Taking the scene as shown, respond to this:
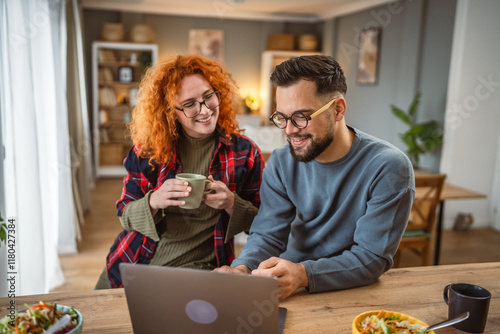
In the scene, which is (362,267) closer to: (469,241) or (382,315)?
(382,315)

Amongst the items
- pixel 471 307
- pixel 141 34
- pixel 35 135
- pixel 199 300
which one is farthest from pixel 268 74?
pixel 199 300

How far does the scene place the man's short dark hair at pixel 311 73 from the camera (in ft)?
4.30

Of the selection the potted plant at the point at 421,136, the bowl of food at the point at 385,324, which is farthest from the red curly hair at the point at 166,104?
the potted plant at the point at 421,136

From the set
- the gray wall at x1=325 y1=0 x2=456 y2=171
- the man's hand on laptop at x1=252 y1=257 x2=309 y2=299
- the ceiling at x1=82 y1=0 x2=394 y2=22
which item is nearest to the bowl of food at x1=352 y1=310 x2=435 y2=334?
the man's hand on laptop at x1=252 y1=257 x2=309 y2=299

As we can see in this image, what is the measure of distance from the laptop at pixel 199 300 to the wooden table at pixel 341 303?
0.44 feet

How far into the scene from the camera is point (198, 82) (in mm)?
1683

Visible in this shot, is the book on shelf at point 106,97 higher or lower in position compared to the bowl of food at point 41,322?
higher

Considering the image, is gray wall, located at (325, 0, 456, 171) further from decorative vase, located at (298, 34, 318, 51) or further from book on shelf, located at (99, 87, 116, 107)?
book on shelf, located at (99, 87, 116, 107)

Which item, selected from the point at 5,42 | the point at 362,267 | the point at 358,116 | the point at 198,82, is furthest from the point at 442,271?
the point at 358,116

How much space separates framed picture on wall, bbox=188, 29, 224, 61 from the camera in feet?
25.3

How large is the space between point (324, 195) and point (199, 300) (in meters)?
0.67

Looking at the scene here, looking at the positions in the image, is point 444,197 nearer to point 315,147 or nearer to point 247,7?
point 315,147

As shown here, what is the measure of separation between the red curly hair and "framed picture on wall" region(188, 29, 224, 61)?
6.11 metres

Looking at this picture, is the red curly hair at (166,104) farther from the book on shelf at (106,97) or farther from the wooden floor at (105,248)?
the book on shelf at (106,97)
